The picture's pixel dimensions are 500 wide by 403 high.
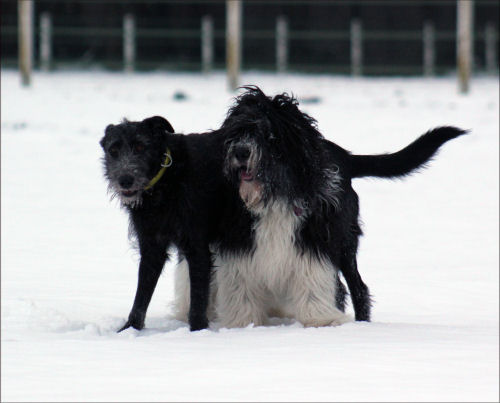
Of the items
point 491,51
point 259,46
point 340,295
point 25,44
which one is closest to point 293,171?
point 340,295

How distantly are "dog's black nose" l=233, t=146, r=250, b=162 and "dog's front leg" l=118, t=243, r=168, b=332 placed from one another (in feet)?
2.28

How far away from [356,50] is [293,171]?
1470 centimetres

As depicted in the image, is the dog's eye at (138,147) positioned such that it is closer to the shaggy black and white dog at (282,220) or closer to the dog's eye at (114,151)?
the dog's eye at (114,151)

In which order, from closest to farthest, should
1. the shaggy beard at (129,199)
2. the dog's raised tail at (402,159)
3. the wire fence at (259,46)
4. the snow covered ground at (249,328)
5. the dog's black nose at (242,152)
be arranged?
1. the snow covered ground at (249,328)
2. the dog's black nose at (242,152)
3. the shaggy beard at (129,199)
4. the dog's raised tail at (402,159)
5. the wire fence at (259,46)

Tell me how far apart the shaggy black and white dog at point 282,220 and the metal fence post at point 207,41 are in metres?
14.0

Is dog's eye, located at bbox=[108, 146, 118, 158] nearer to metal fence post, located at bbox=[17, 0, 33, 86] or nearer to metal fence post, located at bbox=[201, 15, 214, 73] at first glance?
metal fence post, located at bbox=[17, 0, 33, 86]

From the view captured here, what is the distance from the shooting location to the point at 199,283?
5539 millimetres

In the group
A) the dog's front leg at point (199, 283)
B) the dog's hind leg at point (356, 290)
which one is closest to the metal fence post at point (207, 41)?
the dog's hind leg at point (356, 290)

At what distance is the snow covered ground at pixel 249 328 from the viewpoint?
4.22m

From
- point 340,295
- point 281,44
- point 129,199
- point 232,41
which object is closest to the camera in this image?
point 129,199

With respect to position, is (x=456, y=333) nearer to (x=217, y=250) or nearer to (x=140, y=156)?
(x=217, y=250)

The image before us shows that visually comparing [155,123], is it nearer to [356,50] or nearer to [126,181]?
[126,181]

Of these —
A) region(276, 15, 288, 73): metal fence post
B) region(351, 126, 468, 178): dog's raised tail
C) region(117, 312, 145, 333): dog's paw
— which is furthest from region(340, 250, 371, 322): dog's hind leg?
region(276, 15, 288, 73): metal fence post

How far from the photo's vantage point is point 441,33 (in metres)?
20.3
